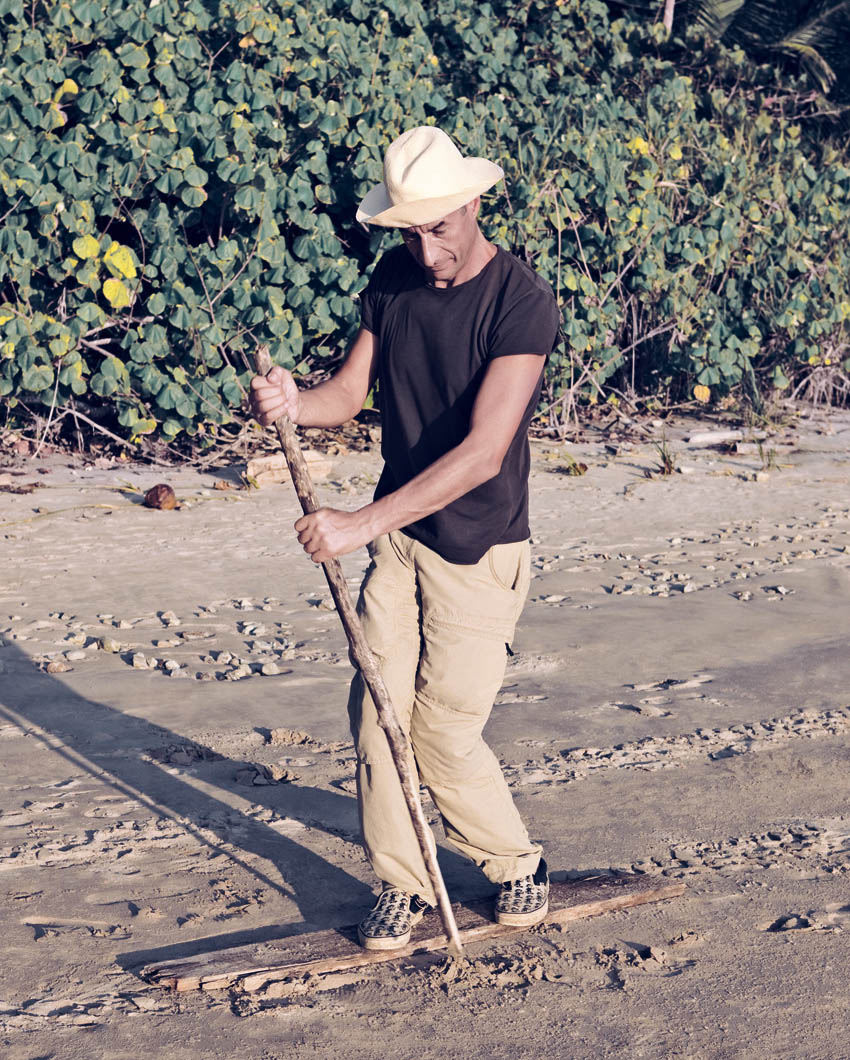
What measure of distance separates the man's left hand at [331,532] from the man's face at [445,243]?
592mm

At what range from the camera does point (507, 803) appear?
10.9 feet

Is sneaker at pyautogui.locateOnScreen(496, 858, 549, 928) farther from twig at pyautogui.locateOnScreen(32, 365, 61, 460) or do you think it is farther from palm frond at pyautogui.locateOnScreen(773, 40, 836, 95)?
palm frond at pyautogui.locateOnScreen(773, 40, 836, 95)

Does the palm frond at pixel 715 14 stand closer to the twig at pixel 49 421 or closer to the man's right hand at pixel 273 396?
the twig at pixel 49 421

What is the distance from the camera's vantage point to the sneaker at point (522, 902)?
127 inches

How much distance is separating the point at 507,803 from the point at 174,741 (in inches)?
56.7

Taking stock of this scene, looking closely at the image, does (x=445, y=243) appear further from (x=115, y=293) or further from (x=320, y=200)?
(x=320, y=200)

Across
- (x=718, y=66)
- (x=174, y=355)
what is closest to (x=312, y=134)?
(x=174, y=355)

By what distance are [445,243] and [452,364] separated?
10.7 inches

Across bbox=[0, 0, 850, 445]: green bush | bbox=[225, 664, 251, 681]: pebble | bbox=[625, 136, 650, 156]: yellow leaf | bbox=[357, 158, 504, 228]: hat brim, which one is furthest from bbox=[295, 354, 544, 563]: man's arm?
bbox=[625, 136, 650, 156]: yellow leaf

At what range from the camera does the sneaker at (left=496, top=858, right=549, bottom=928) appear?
127 inches

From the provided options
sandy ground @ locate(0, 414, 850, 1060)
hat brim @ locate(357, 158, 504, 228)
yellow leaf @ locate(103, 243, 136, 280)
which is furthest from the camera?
yellow leaf @ locate(103, 243, 136, 280)

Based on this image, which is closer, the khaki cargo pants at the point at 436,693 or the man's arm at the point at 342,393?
the khaki cargo pants at the point at 436,693

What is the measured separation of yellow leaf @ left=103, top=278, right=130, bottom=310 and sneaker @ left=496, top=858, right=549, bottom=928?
521 centimetres

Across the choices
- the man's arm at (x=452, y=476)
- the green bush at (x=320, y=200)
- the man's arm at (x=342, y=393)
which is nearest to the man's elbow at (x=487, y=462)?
the man's arm at (x=452, y=476)
